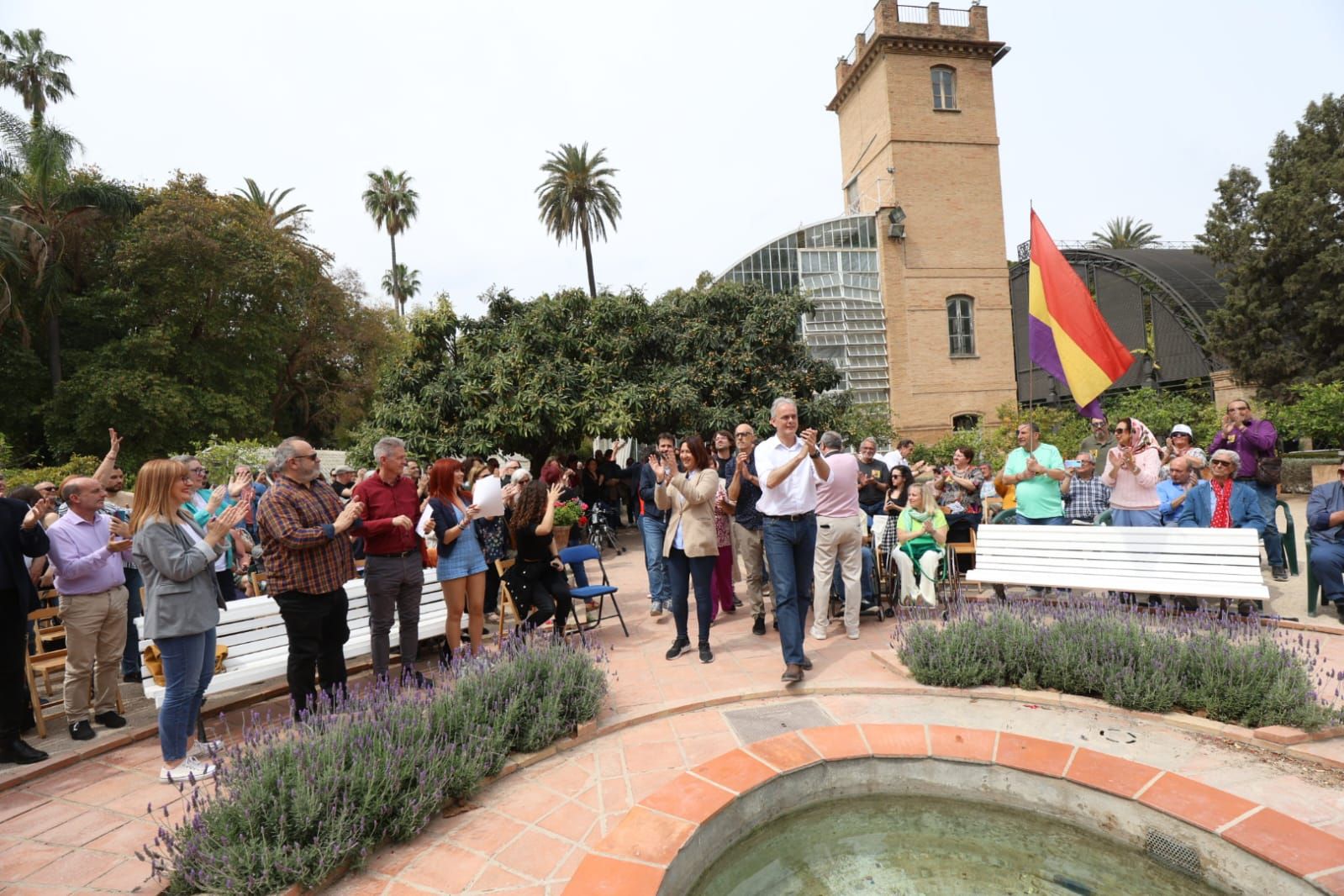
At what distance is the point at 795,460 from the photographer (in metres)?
4.72

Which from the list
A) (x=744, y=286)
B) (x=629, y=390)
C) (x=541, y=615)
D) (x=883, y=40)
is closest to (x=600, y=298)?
(x=629, y=390)

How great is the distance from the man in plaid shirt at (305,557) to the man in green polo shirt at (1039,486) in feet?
19.9

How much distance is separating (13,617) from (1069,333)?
26.5ft

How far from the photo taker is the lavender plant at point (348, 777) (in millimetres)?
2594

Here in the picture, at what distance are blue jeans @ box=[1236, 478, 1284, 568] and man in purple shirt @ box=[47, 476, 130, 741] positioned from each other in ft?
33.3

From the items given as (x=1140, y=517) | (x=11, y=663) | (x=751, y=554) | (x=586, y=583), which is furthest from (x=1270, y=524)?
(x=11, y=663)

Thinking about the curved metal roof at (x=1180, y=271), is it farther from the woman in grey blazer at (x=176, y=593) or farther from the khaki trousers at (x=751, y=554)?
the woman in grey blazer at (x=176, y=593)

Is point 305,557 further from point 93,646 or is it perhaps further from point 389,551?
point 93,646

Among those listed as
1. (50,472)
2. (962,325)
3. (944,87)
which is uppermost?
(944,87)

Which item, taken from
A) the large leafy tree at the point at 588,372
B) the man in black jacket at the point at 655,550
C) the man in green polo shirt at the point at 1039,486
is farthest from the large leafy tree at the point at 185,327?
the man in green polo shirt at the point at 1039,486

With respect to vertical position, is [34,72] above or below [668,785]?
above

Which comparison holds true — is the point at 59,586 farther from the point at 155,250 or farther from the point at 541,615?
the point at 155,250

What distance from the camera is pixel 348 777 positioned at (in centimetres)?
285

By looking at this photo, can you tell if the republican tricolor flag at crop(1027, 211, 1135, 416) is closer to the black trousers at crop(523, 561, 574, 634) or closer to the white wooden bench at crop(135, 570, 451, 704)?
the black trousers at crop(523, 561, 574, 634)
